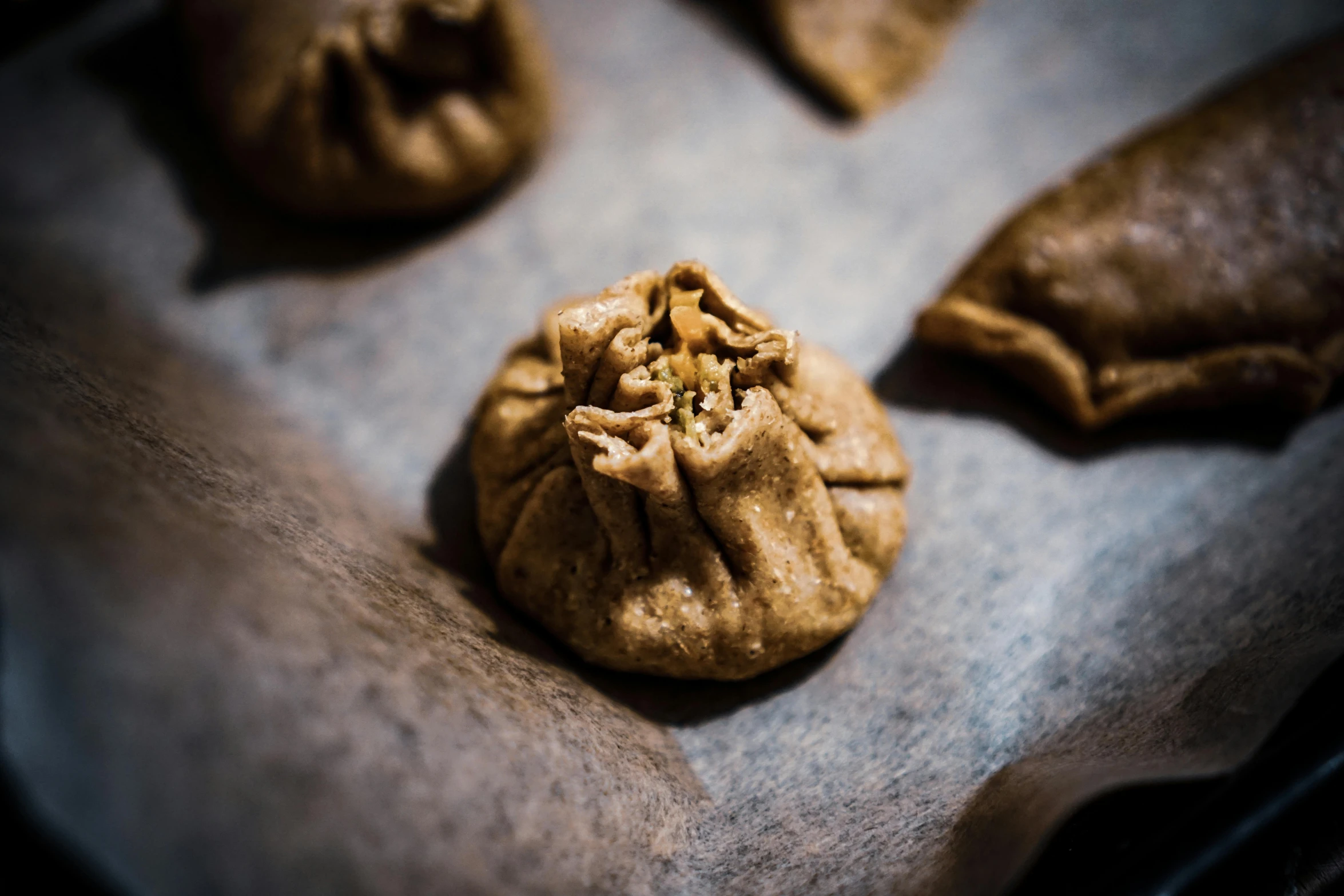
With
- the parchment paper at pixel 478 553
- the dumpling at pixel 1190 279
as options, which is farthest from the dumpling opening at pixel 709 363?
the dumpling at pixel 1190 279

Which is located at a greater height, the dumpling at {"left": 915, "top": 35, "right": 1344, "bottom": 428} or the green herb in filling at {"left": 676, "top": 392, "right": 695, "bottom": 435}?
the dumpling at {"left": 915, "top": 35, "right": 1344, "bottom": 428}

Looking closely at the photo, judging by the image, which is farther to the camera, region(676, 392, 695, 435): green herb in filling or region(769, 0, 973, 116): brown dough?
region(769, 0, 973, 116): brown dough

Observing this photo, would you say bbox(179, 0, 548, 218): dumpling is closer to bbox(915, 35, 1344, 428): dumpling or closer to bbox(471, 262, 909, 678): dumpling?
bbox(471, 262, 909, 678): dumpling

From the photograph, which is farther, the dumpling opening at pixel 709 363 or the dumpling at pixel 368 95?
the dumpling at pixel 368 95

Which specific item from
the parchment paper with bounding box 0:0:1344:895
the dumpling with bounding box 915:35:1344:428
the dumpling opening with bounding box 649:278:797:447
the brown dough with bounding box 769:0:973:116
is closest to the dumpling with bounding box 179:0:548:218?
the parchment paper with bounding box 0:0:1344:895

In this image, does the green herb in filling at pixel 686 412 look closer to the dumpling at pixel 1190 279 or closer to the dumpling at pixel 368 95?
the dumpling at pixel 1190 279

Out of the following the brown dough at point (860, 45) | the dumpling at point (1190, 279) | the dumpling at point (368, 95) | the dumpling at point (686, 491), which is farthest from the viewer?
the brown dough at point (860, 45)

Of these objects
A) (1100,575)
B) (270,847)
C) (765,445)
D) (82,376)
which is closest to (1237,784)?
(1100,575)
